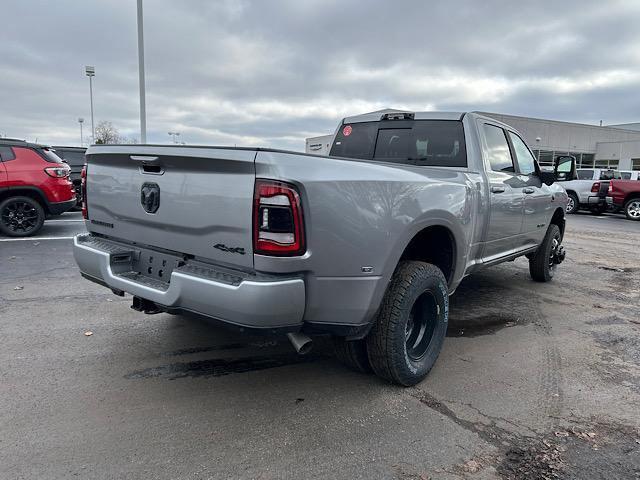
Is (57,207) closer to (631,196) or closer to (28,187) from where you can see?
(28,187)

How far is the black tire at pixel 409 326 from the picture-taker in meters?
3.00

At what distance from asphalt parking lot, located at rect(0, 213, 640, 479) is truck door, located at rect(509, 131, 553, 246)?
111 centimetres

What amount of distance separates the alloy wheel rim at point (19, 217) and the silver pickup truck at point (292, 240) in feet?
21.5

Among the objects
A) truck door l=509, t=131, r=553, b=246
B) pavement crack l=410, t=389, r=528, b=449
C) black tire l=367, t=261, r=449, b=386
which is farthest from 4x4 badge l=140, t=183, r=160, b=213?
truck door l=509, t=131, r=553, b=246

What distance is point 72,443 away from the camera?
2.57 meters

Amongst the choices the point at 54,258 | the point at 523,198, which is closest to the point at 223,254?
the point at 523,198

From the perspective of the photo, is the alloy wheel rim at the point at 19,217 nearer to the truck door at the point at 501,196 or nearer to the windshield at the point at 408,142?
the windshield at the point at 408,142

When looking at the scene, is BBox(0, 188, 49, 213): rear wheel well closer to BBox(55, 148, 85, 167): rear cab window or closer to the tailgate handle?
BBox(55, 148, 85, 167): rear cab window

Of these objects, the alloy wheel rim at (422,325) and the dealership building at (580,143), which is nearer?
the alloy wheel rim at (422,325)

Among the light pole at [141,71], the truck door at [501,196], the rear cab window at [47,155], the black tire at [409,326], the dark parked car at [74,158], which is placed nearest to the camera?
the black tire at [409,326]

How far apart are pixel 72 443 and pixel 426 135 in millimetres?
3724

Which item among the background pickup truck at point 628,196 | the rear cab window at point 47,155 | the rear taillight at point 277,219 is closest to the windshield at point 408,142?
the rear taillight at point 277,219

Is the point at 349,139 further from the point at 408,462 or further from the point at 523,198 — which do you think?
the point at 408,462

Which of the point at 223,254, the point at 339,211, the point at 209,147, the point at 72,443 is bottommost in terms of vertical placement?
the point at 72,443
